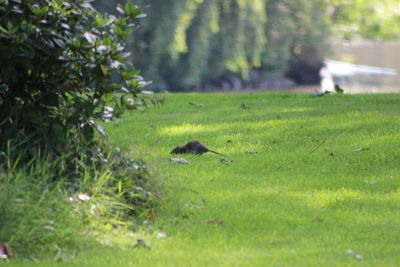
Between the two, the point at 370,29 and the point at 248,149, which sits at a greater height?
the point at 248,149

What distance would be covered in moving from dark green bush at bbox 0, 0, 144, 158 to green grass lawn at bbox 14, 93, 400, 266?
635mm

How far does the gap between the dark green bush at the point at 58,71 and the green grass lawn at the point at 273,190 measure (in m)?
0.63

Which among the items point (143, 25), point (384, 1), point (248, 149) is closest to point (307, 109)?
point (248, 149)

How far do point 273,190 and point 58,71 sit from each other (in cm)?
211

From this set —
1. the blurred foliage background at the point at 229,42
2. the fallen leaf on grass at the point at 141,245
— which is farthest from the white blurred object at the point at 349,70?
the fallen leaf on grass at the point at 141,245

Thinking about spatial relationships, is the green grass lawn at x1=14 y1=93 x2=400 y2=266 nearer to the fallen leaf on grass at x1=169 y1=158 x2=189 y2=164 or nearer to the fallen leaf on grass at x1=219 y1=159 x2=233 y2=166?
the fallen leaf on grass at x1=219 y1=159 x2=233 y2=166

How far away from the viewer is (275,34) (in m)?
32.4

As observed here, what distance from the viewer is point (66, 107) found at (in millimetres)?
4965

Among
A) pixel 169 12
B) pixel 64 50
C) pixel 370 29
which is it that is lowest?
pixel 370 29

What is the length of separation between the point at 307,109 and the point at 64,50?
583 cm

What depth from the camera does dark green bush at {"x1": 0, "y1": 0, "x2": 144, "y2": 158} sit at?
464 cm

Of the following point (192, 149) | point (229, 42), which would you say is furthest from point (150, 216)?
point (229, 42)

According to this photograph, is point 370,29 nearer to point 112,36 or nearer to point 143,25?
point 143,25

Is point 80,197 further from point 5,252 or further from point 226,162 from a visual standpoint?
point 226,162
